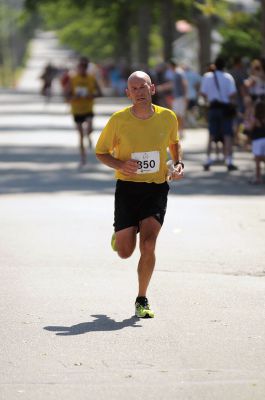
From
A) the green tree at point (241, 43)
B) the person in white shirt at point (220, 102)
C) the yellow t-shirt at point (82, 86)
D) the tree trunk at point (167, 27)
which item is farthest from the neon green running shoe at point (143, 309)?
the tree trunk at point (167, 27)

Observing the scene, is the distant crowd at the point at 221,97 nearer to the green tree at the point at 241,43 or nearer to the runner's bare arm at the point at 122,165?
the green tree at the point at 241,43

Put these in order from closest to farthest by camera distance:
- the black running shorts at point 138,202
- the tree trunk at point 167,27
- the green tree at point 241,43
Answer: the black running shorts at point 138,202 → the green tree at point 241,43 → the tree trunk at point 167,27

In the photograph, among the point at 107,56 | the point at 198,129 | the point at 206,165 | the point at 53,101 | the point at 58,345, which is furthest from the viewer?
the point at 107,56

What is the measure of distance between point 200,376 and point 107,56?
355 ft

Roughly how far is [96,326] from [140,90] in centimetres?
156

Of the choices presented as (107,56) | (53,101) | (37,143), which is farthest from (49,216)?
(107,56)

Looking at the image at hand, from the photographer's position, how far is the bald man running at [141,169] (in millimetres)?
9102

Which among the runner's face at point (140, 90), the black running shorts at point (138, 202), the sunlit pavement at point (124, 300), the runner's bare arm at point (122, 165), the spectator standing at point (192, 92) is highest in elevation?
the runner's face at point (140, 90)

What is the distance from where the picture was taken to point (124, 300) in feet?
32.4

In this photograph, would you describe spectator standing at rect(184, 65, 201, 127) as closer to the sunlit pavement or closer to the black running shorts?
the sunlit pavement

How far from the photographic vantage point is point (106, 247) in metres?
12.9

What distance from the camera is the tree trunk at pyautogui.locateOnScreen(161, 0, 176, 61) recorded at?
166 feet

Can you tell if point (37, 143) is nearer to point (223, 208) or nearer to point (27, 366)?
point (223, 208)

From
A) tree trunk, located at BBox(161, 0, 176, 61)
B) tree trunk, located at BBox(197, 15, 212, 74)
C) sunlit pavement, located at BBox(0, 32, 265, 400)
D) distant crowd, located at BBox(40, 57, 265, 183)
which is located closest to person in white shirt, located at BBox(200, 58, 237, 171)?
distant crowd, located at BBox(40, 57, 265, 183)
